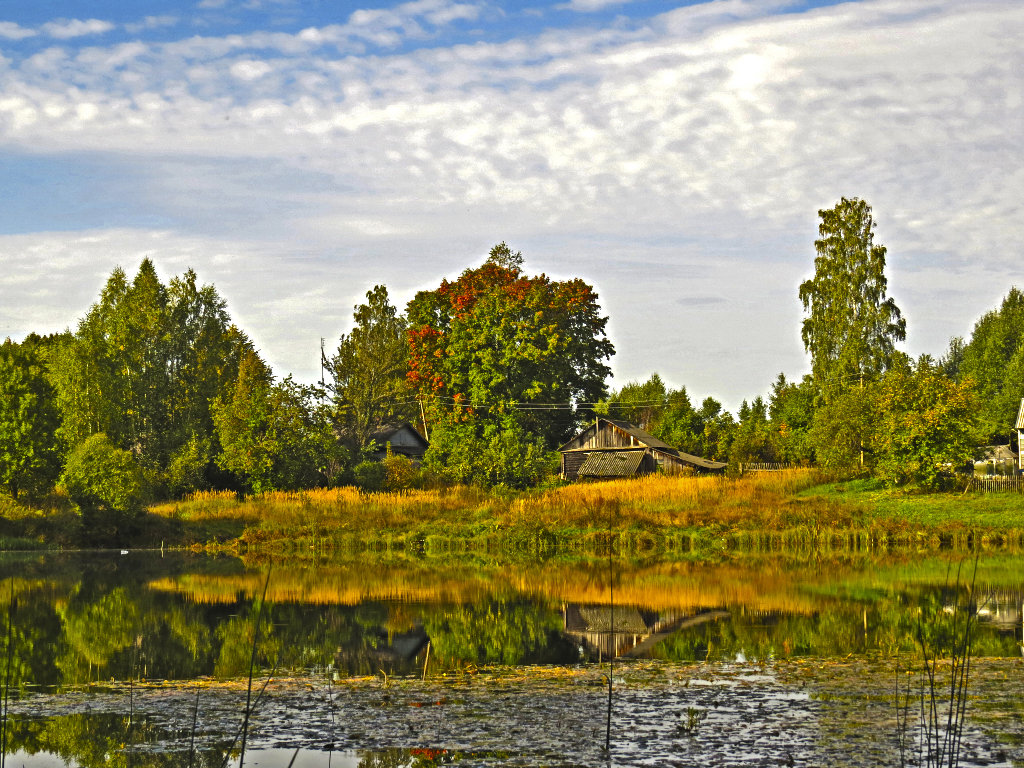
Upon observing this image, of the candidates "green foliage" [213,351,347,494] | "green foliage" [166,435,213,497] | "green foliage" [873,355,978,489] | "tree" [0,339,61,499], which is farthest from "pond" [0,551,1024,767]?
"green foliage" [166,435,213,497]

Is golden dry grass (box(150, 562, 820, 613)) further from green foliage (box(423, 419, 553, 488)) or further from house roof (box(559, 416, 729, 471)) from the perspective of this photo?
house roof (box(559, 416, 729, 471))

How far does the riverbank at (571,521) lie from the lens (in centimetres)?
3791

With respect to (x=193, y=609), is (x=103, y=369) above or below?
above

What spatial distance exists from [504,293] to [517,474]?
18402 mm

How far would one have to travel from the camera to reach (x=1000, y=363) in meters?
88.3

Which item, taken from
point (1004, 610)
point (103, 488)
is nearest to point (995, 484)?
point (1004, 610)

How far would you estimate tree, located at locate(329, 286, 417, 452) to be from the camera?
262 feet

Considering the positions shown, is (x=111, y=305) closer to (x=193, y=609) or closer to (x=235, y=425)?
(x=235, y=425)

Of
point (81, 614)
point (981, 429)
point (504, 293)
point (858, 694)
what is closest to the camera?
point (858, 694)

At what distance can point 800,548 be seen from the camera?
1452 inches

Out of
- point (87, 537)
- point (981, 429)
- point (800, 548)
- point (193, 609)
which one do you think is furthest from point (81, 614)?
point (981, 429)

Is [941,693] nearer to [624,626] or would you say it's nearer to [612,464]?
[624,626]

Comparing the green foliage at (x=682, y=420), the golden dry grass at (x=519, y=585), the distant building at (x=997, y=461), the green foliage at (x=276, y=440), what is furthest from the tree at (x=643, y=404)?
the golden dry grass at (x=519, y=585)

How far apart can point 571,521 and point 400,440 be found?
44.9 metres
